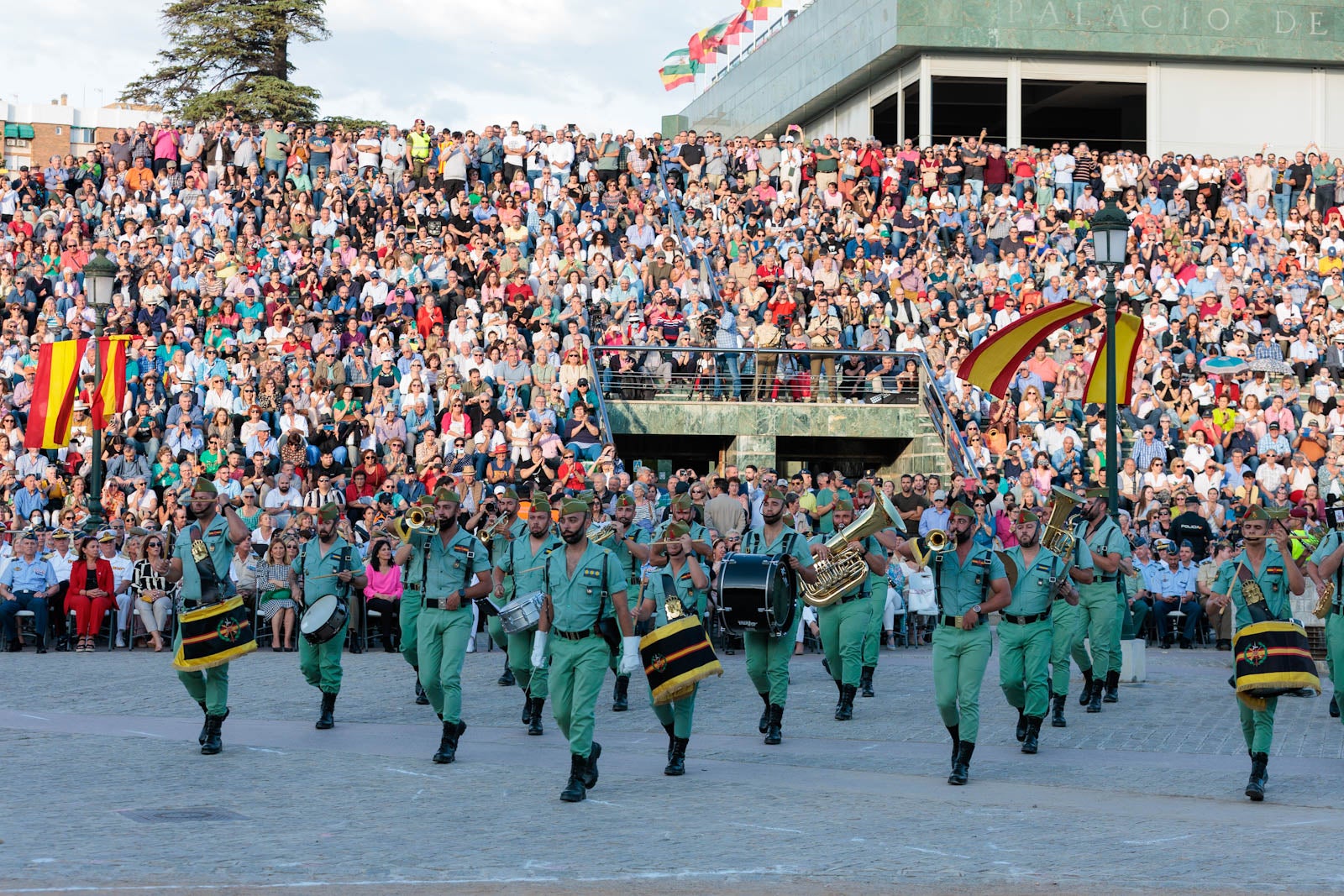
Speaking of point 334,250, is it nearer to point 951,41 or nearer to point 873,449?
point 873,449

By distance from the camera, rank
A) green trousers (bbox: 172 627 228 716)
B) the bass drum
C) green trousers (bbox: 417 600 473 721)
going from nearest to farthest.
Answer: green trousers (bbox: 417 600 473 721) → green trousers (bbox: 172 627 228 716) → the bass drum

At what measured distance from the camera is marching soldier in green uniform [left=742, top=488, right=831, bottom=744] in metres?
12.8

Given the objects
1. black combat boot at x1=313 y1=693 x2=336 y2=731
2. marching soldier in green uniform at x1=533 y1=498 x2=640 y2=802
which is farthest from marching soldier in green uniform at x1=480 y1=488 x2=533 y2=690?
marching soldier in green uniform at x1=533 y1=498 x2=640 y2=802

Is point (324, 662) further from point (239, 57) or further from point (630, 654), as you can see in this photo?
point (239, 57)

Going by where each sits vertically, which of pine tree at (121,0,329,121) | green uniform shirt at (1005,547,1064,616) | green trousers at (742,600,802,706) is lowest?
green trousers at (742,600,802,706)

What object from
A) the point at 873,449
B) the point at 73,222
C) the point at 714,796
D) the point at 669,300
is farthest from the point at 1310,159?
the point at 714,796

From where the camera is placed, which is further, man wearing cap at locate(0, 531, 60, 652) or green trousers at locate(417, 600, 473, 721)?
man wearing cap at locate(0, 531, 60, 652)

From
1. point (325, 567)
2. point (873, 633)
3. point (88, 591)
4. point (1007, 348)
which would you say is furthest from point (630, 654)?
point (1007, 348)

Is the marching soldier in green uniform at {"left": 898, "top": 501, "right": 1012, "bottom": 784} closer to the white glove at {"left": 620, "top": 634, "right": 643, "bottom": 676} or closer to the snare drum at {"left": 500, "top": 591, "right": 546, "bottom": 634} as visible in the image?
the white glove at {"left": 620, "top": 634, "right": 643, "bottom": 676}

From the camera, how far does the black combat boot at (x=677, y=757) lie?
11.3 meters

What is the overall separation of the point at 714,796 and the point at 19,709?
22.3 feet

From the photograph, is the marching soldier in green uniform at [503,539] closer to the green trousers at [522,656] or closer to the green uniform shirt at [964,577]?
the green trousers at [522,656]

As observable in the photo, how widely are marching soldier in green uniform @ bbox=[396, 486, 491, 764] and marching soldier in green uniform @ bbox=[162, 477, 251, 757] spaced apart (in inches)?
49.8

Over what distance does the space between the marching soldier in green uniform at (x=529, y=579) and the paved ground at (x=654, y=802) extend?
28 cm
